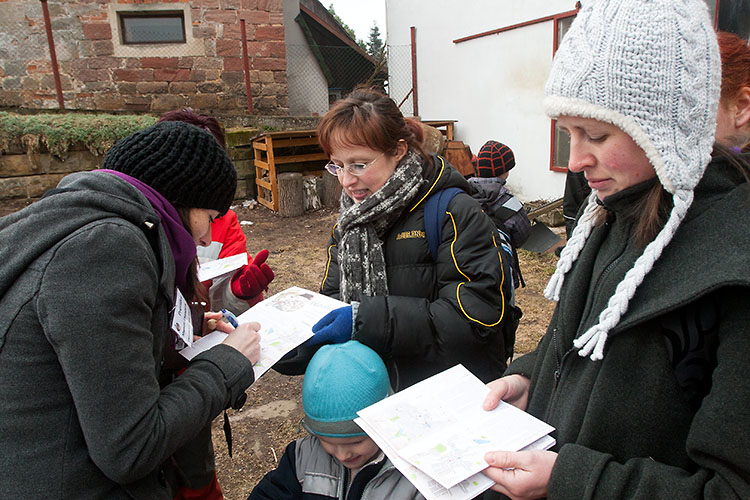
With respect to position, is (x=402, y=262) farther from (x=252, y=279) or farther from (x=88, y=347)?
(x=88, y=347)

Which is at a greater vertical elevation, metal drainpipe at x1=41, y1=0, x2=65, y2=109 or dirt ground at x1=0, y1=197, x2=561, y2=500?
metal drainpipe at x1=41, y1=0, x2=65, y2=109

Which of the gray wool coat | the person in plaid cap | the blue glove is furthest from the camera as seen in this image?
the person in plaid cap

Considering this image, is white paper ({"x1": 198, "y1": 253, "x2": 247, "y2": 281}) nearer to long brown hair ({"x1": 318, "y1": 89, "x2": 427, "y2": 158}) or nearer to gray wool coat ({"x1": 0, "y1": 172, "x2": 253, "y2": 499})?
long brown hair ({"x1": 318, "y1": 89, "x2": 427, "y2": 158})

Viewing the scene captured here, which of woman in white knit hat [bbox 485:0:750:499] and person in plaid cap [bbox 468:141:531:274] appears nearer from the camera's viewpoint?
woman in white knit hat [bbox 485:0:750:499]

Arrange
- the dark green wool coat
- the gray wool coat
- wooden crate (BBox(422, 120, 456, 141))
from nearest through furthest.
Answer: the dark green wool coat → the gray wool coat → wooden crate (BBox(422, 120, 456, 141))

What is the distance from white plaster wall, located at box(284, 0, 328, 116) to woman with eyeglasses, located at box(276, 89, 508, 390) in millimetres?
10344

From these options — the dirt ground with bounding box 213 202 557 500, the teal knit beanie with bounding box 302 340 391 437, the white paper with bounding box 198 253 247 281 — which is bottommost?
the dirt ground with bounding box 213 202 557 500

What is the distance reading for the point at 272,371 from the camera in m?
3.75

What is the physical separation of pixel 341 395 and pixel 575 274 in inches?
29.6

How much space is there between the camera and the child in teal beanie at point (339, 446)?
150 centimetres

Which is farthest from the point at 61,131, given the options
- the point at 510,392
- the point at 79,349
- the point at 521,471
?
the point at 521,471

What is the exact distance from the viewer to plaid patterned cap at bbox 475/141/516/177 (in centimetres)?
388

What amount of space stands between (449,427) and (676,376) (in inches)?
20.4

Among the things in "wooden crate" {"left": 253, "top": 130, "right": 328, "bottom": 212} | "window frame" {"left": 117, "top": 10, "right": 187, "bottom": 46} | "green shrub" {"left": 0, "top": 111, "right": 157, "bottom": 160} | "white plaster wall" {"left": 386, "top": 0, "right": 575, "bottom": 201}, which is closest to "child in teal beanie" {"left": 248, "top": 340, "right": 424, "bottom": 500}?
"white plaster wall" {"left": 386, "top": 0, "right": 575, "bottom": 201}
